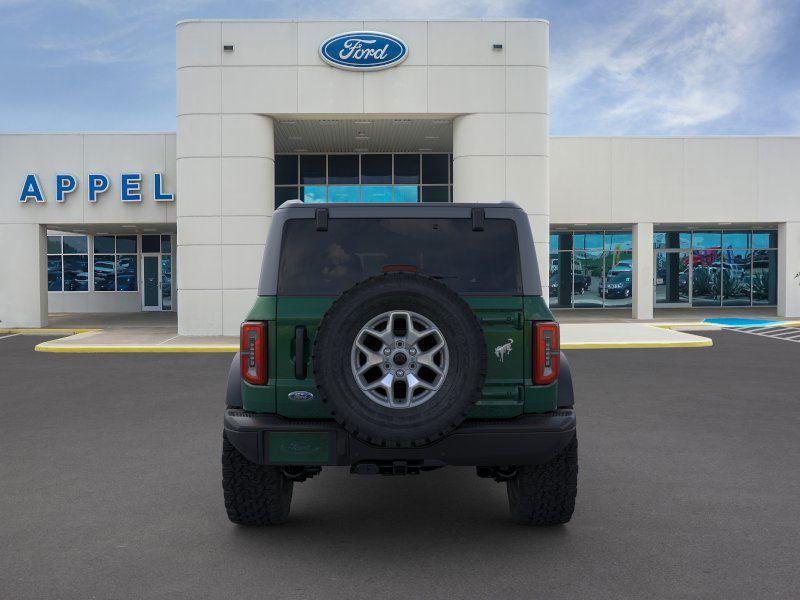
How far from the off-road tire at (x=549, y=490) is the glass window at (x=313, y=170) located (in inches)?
813

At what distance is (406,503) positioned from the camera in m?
5.17

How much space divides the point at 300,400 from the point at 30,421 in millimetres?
5561

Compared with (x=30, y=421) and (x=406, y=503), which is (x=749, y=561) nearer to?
(x=406, y=503)

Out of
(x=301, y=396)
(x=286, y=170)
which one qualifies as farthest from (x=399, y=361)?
(x=286, y=170)

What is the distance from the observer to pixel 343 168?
24.2 metres

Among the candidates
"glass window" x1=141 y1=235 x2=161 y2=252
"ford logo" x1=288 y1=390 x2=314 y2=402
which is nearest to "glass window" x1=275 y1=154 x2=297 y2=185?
"glass window" x1=141 y1=235 x2=161 y2=252

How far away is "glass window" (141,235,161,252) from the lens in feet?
100

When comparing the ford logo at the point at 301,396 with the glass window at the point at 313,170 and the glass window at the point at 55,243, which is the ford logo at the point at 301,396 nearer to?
the glass window at the point at 313,170

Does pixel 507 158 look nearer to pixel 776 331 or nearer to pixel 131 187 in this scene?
pixel 776 331

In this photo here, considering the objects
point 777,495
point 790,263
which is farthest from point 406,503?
point 790,263

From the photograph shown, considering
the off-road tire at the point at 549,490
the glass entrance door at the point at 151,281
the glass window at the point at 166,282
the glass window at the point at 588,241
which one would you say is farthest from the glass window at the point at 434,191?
the off-road tire at the point at 549,490

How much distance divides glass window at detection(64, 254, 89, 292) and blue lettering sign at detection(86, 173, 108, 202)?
395 inches

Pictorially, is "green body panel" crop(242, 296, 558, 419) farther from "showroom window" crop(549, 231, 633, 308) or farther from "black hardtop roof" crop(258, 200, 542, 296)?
"showroom window" crop(549, 231, 633, 308)

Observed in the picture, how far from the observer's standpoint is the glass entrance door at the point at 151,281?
30.7m
